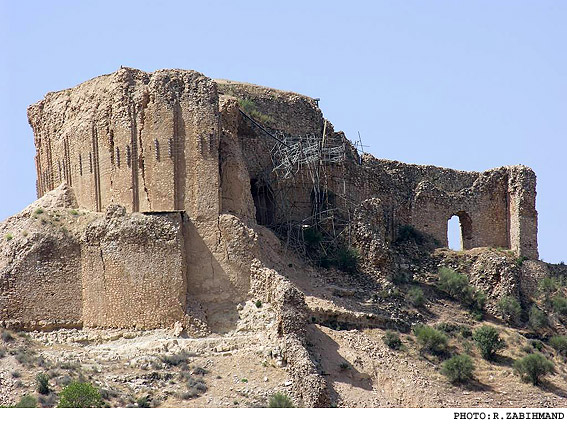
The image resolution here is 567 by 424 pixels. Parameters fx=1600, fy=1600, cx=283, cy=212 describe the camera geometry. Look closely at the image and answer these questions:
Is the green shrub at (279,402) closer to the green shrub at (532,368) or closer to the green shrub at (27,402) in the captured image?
the green shrub at (27,402)

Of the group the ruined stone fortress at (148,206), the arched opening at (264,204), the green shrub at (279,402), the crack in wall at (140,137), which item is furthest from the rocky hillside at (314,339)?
the arched opening at (264,204)

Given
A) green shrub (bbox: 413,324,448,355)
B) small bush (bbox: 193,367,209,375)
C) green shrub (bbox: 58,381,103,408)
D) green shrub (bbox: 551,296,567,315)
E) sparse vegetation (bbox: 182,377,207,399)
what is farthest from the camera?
green shrub (bbox: 551,296,567,315)

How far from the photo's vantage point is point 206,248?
1709 inches

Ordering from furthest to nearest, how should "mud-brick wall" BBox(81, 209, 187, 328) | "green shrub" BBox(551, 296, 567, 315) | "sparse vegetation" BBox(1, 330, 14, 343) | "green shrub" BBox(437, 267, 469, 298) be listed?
"green shrub" BBox(551, 296, 567, 315) → "green shrub" BBox(437, 267, 469, 298) → "mud-brick wall" BBox(81, 209, 187, 328) → "sparse vegetation" BBox(1, 330, 14, 343)

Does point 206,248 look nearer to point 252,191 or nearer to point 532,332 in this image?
point 252,191

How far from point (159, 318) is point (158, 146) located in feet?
15.7

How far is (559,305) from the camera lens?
49.1 meters

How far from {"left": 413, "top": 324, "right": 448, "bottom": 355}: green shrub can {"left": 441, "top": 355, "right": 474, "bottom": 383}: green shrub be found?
1.04 m

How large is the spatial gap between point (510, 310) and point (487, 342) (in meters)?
3.26

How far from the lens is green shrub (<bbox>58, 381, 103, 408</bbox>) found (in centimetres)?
3728

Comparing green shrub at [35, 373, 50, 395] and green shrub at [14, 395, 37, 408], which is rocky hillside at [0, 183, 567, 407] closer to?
green shrub at [35, 373, 50, 395]

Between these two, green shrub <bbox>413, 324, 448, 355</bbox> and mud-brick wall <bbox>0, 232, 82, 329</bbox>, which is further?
green shrub <bbox>413, 324, 448, 355</bbox>

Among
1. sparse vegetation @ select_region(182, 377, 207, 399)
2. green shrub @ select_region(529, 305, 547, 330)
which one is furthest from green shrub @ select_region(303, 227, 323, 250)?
sparse vegetation @ select_region(182, 377, 207, 399)

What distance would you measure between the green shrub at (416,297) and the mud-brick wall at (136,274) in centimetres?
764
